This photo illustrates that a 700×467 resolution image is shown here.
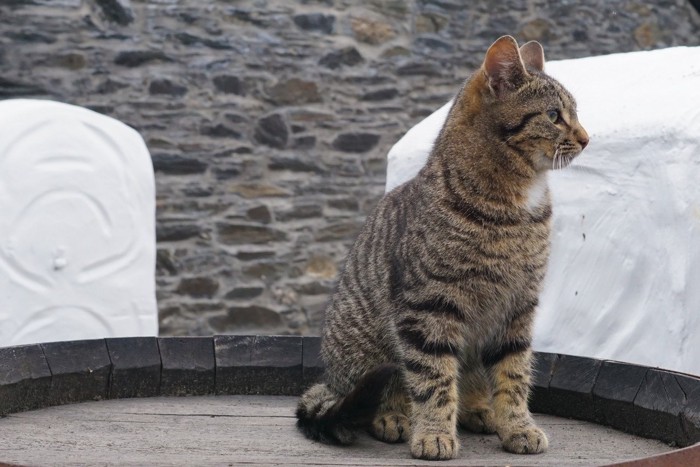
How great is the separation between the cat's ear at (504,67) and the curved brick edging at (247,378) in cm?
82

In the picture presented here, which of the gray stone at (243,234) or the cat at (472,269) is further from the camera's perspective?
the gray stone at (243,234)

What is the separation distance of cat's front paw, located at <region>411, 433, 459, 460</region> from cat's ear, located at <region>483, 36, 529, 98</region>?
78cm

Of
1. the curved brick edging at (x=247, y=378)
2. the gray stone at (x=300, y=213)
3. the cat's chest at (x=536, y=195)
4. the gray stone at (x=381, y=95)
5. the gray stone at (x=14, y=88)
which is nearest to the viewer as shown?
the cat's chest at (x=536, y=195)

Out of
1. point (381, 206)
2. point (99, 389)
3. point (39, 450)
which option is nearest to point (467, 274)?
point (381, 206)

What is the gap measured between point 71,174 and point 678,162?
2292 mm

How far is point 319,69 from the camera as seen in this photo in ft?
24.9

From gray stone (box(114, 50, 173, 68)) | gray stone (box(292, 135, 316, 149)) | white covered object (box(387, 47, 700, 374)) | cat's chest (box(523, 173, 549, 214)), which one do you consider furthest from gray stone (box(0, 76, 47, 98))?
cat's chest (box(523, 173, 549, 214))

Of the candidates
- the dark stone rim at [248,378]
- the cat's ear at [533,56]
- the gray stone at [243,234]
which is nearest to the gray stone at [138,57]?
the gray stone at [243,234]

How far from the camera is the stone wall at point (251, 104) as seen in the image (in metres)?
7.11

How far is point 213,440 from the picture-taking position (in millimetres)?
2369

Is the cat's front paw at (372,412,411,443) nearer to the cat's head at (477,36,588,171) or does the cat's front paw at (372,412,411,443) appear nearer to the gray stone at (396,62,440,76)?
the cat's head at (477,36,588,171)

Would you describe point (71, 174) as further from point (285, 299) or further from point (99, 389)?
point (285, 299)

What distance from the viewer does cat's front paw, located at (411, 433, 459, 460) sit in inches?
87.9

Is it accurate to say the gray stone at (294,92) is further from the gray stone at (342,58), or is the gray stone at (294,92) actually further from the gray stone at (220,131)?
the gray stone at (220,131)
